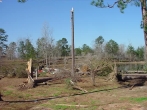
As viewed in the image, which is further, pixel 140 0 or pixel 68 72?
pixel 68 72

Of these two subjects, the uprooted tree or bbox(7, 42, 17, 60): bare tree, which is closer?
the uprooted tree

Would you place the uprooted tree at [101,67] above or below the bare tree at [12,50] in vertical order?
below

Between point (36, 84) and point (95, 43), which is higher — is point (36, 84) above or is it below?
below

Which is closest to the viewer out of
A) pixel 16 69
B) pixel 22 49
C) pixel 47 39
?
pixel 16 69

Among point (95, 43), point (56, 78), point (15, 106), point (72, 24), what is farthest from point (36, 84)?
point (95, 43)

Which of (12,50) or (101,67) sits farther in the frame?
(12,50)

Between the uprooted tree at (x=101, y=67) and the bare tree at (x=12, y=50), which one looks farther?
the bare tree at (x=12, y=50)

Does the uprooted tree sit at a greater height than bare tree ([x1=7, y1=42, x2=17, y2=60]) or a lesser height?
lesser

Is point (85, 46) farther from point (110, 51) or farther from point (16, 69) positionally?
point (16, 69)

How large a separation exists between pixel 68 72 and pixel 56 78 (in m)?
1.12

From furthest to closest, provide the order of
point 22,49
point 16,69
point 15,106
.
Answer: point 22,49, point 16,69, point 15,106

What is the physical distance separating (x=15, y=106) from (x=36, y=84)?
651cm

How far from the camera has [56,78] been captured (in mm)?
19375

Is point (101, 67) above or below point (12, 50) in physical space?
below
